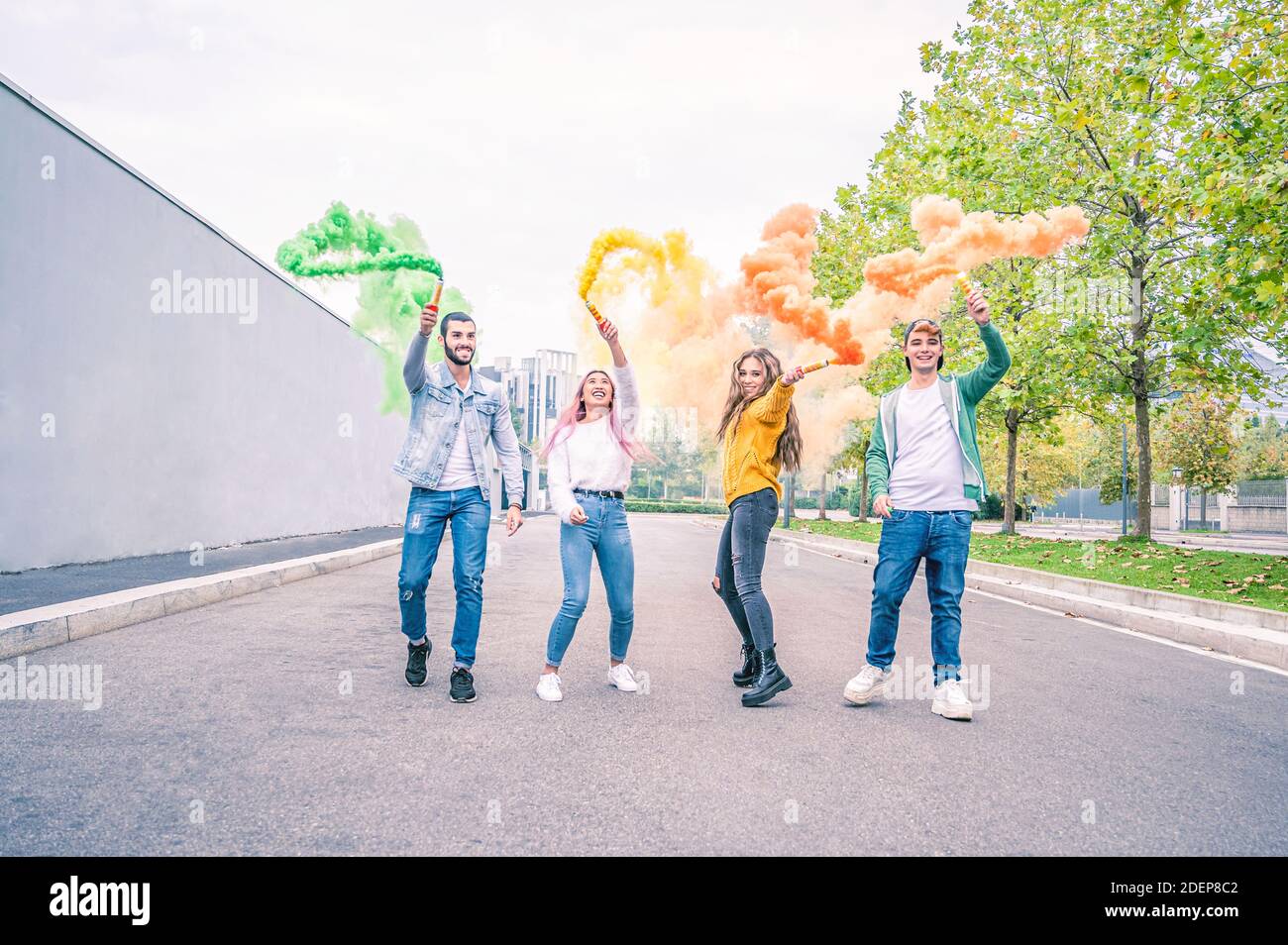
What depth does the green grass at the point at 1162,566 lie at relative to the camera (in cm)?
979

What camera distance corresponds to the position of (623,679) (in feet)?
16.1

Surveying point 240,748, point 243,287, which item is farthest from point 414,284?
point 240,748

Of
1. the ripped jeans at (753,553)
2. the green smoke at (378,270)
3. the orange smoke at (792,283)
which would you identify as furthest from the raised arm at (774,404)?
the green smoke at (378,270)

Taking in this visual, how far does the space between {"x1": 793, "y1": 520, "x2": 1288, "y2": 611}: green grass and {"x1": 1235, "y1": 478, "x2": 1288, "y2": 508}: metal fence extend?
36.6 meters

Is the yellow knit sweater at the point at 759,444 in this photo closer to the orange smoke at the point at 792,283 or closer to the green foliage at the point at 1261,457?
the orange smoke at the point at 792,283

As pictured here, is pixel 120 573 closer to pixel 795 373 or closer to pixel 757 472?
pixel 757 472

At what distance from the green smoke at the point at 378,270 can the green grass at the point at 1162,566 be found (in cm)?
1591

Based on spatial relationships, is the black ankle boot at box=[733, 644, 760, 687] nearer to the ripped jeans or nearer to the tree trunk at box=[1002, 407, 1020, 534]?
the ripped jeans

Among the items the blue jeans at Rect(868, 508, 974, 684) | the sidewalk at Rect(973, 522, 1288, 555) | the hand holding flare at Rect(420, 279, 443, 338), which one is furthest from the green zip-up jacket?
the sidewalk at Rect(973, 522, 1288, 555)

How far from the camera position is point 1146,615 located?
28.4 ft

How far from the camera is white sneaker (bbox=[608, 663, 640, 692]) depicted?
16.1 ft

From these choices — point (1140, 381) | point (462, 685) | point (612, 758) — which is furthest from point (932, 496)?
point (1140, 381)

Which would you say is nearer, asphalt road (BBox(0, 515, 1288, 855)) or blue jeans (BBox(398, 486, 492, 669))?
asphalt road (BBox(0, 515, 1288, 855))
